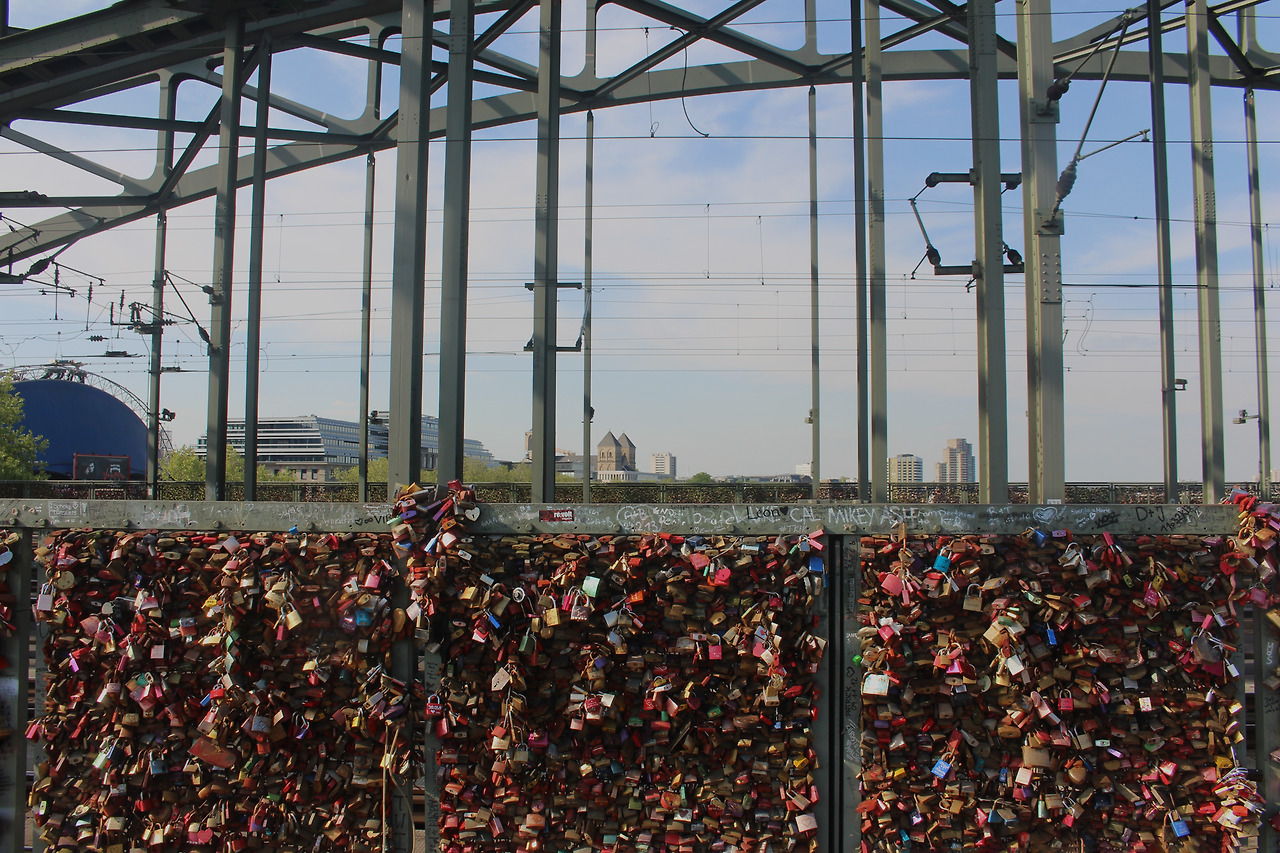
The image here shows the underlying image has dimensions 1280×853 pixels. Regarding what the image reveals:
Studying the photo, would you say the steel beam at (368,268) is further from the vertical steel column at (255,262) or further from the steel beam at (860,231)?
the steel beam at (860,231)

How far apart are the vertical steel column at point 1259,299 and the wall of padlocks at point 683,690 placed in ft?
48.6

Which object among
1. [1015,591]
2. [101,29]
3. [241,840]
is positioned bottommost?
[241,840]

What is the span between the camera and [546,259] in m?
12.3

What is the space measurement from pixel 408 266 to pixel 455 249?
1.56 meters

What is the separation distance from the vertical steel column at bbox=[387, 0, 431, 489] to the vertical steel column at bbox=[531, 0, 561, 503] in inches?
175

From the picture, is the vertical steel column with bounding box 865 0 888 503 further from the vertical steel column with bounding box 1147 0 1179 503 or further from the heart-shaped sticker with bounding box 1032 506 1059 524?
the heart-shaped sticker with bounding box 1032 506 1059 524

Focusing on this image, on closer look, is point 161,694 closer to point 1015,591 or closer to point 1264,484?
point 1015,591

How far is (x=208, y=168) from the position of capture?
23891 millimetres

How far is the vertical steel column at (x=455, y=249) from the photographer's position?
854 centimetres

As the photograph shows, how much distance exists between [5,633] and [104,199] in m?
22.3

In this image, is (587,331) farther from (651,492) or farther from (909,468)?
(909,468)

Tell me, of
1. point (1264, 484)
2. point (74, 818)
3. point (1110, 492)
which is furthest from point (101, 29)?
point (1110, 492)

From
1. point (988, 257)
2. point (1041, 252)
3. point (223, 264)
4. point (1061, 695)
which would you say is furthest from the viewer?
point (223, 264)

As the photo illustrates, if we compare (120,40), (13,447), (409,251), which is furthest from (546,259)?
(13,447)
